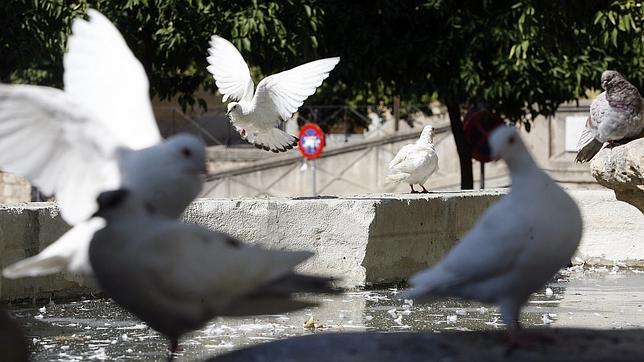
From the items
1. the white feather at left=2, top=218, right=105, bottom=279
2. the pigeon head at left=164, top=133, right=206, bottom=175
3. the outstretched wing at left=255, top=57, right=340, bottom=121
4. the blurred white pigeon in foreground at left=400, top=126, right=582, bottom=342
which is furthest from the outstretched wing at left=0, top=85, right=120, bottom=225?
the outstretched wing at left=255, top=57, right=340, bottom=121

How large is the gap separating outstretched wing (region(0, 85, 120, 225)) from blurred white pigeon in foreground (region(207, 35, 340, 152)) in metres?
6.73

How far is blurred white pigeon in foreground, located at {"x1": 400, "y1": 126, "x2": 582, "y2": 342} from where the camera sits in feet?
14.5

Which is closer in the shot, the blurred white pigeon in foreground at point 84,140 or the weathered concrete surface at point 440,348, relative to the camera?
the weathered concrete surface at point 440,348

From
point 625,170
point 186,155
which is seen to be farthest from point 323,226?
point 186,155

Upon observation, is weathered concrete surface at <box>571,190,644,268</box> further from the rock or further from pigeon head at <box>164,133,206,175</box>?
pigeon head at <box>164,133,206,175</box>

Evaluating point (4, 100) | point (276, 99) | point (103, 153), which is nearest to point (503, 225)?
point (103, 153)

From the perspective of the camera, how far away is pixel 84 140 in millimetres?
5352

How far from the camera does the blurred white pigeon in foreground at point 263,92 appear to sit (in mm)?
12445

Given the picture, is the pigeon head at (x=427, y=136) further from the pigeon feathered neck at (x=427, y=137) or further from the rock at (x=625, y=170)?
the rock at (x=625, y=170)

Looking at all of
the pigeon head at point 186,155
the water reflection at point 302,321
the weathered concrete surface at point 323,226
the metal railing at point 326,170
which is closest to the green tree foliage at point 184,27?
the weathered concrete surface at point 323,226

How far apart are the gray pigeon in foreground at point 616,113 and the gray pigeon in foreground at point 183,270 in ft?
19.8

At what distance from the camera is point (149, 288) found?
429 centimetres

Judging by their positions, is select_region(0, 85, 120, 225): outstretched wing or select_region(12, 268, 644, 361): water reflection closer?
select_region(0, 85, 120, 225): outstretched wing

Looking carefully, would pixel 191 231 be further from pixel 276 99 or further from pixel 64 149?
pixel 276 99
